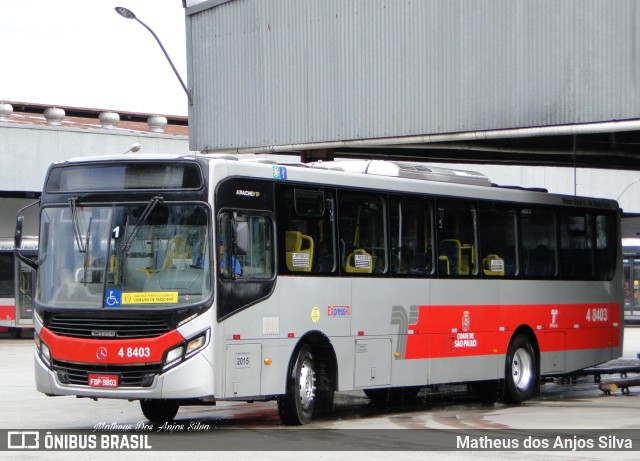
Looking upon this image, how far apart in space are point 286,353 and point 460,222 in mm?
4425

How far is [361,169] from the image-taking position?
650 inches

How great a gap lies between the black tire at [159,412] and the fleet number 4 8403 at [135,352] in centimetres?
179

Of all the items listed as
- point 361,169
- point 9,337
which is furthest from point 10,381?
point 9,337

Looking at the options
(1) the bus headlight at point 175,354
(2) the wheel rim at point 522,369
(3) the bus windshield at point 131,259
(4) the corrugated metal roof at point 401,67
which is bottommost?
(2) the wheel rim at point 522,369

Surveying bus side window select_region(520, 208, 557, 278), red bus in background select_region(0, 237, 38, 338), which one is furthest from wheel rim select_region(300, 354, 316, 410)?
red bus in background select_region(0, 237, 38, 338)

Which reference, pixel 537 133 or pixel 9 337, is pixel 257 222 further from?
pixel 9 337

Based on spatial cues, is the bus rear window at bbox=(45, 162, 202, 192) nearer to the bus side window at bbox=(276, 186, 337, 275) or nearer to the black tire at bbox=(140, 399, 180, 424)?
the bus side window at bbox=(276, 186, 337, 275)

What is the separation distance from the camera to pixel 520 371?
18.9m

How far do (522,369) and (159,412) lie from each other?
256 inches

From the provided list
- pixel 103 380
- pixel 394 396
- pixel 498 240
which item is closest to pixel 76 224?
pixel 103 380

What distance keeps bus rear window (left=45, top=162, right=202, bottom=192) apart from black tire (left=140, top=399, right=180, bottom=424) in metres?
2.79

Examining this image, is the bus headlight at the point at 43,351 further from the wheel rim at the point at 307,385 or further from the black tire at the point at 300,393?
the wheel rim at the point at 307,385

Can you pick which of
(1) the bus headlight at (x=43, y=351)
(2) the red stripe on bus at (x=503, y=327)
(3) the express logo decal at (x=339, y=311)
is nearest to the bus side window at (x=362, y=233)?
(3) the express logo decal at (x=339, y=311)

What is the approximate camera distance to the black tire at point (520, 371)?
18484 millimetres
